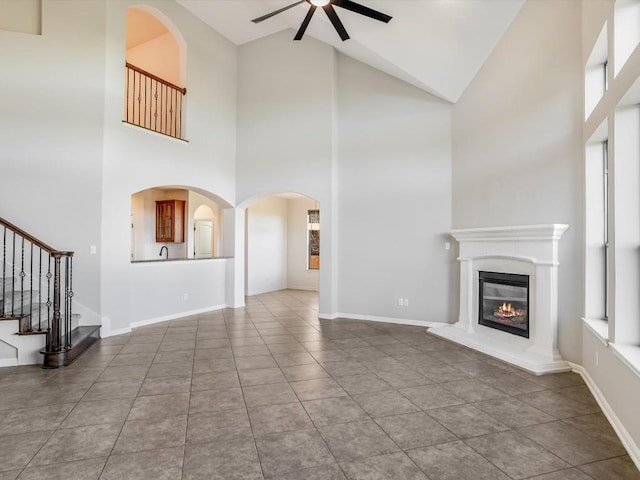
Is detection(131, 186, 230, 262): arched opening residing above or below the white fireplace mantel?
above

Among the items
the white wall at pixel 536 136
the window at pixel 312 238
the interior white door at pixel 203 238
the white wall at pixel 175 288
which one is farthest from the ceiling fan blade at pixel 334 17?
the interior white door at pixel 203 238

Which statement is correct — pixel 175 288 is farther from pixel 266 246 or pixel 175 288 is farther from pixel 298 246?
pixel 298 246

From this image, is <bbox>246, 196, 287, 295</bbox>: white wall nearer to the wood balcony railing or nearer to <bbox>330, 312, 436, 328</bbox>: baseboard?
the wood balcony railing

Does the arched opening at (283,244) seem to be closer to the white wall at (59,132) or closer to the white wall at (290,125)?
the white wall at (290,125)

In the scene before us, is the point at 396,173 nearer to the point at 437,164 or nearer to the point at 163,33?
the point at 437,164

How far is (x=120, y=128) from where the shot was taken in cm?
562

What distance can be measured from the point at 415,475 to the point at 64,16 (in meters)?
6.89

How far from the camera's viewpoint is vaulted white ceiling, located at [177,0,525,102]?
15.0 ft

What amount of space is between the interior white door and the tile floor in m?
6.60

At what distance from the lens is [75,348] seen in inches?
171

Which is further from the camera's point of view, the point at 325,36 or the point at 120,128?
the point at 325,36

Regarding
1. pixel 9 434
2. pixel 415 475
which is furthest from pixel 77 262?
pixel 415 475

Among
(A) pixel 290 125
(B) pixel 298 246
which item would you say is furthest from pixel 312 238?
(A) pixel 290 125

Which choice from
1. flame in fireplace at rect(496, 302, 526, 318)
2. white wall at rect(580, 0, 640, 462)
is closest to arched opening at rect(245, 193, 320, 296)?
flame in fireplace at rect(496, 302, 526, 318)
